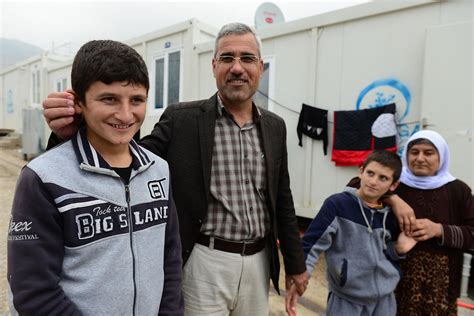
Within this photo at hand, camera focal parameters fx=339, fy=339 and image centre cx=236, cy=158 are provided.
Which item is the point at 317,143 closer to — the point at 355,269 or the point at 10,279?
the point at 355,269

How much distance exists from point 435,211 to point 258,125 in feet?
3.81

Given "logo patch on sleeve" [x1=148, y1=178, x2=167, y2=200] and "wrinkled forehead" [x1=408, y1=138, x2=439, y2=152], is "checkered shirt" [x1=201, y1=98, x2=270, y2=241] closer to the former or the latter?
"logo patch on sleeve" [x1=148, y1=178, x2=167, y2=200]

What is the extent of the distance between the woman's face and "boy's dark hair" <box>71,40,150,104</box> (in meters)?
1.67

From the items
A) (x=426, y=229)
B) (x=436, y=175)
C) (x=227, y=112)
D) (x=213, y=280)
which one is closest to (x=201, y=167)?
(x=227, y=112)

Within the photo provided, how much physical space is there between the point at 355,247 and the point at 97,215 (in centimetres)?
146

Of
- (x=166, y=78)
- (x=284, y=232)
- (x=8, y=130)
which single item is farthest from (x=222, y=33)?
(x=8, y=130)

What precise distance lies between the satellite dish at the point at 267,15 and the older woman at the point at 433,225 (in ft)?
14.5

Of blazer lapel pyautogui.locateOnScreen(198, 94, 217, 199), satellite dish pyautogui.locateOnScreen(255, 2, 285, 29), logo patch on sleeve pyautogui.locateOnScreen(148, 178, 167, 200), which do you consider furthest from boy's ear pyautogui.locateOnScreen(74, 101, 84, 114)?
satellite dish pyautogui.locateOnScreen(255, 2, 285, 29)

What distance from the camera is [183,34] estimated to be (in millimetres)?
6672

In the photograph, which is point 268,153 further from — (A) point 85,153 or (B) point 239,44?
(A) point 85,153

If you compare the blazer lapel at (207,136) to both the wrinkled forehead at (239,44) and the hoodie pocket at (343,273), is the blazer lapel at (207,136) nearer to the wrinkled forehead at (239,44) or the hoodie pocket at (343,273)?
the wrinkled forehead at (239,44)

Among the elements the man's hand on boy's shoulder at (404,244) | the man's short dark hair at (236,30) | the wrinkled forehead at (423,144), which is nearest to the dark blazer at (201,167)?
the man's short dark hair at (236,30)

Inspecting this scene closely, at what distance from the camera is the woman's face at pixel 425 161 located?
6.52 ft

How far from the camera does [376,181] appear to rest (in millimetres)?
1946
